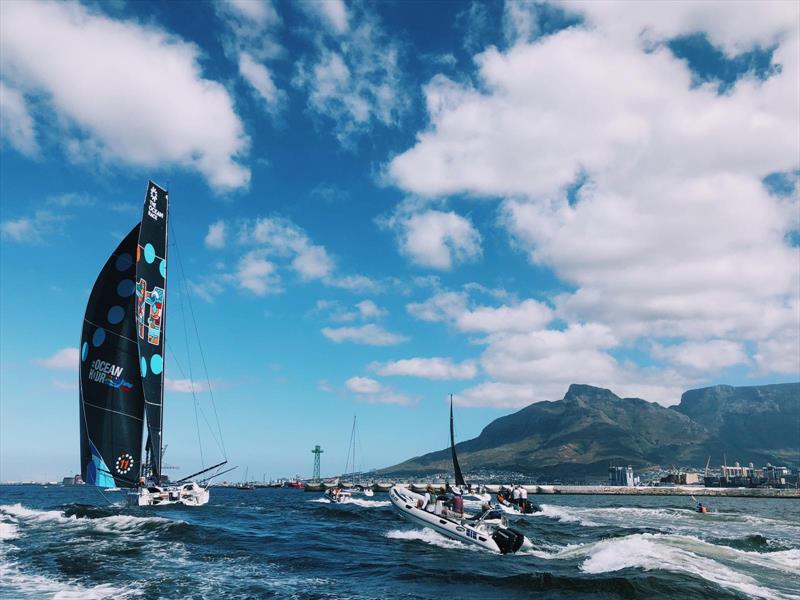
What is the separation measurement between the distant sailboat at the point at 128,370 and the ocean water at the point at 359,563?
3.75m

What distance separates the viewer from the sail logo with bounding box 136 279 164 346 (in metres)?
43.1

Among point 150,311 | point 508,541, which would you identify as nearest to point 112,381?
point 150,311

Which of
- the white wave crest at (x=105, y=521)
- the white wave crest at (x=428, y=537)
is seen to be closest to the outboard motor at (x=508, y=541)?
the white wave crest at (x=428, y=537)

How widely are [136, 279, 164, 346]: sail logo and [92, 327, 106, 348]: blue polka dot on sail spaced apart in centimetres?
250

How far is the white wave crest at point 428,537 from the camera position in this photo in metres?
30.8

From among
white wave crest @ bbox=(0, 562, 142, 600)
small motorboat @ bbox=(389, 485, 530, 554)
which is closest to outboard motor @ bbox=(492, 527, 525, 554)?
small motorboat @ bbox=(389, 485, 530, 554)

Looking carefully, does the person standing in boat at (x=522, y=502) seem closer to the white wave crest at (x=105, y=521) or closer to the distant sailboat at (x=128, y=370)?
the distant sailboat at (x=128, y=370)

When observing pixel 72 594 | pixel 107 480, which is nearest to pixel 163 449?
pixel 107 480

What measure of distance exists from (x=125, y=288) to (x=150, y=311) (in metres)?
3.23

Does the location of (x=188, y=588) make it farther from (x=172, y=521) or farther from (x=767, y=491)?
(x=767, y=491)

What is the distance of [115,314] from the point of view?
4125 cm

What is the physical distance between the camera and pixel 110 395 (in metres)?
40.0

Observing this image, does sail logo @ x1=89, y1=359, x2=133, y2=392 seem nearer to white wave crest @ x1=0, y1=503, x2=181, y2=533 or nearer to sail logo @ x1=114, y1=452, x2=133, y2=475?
→ sail logo @ x1=114, y1=452, x2=133, y2=475

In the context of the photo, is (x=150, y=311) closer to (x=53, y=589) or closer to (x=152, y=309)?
(x=152, y=309)
